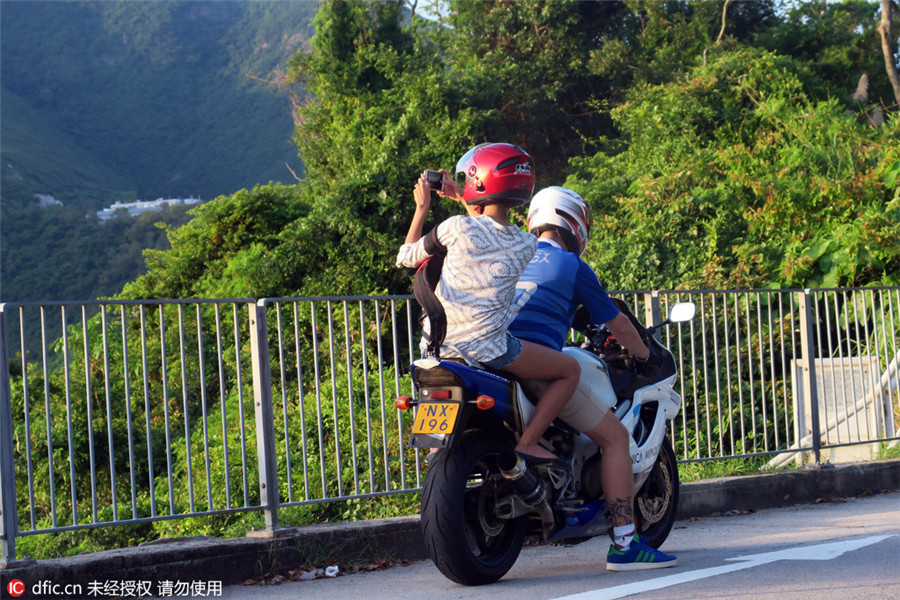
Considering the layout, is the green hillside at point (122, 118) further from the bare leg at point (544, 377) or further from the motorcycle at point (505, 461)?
the bare leg at point (544, 377)

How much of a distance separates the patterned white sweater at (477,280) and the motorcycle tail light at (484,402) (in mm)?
220

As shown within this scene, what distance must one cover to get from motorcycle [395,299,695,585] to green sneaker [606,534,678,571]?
13 cm

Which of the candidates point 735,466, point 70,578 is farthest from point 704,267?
point 70,578

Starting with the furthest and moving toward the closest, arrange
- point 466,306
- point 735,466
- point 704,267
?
1. point 704,267
2. point 735,466
3. point 466,306

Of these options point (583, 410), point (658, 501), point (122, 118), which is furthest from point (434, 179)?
point (122, 118)

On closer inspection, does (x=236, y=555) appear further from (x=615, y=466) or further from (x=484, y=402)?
(x=615, y=466)

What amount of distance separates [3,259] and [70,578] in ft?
175

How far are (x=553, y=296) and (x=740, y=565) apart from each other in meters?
1.59

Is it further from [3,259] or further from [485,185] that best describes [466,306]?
[3,259]

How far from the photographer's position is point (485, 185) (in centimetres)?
462

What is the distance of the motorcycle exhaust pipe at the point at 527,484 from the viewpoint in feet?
14.5

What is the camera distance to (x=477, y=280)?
4469 mm

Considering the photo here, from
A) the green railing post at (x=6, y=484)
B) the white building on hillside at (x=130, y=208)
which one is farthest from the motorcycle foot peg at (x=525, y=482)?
the white building on hillside at (x=130, y=208)

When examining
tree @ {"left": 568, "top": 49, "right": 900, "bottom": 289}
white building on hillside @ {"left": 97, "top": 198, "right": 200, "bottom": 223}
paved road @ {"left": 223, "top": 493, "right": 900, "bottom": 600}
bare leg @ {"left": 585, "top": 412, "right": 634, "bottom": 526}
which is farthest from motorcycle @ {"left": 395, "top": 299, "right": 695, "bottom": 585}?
white building on hillside @ {"left": 97, "top": 198, "right": 200, "bottom": 223}
